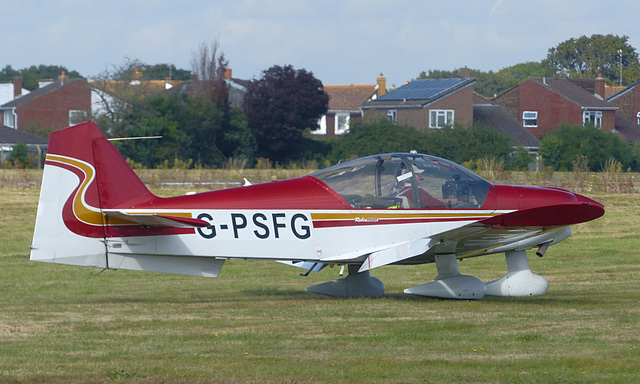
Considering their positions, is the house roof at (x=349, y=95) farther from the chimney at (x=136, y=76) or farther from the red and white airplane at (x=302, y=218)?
the red and white airplane at (x=302, y=218)

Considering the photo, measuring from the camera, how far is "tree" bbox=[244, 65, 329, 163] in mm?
57688

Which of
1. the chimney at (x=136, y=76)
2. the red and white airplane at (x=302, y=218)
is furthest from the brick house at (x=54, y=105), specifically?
the red and white airplane at (x=302, y=218)

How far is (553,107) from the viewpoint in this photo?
223ft

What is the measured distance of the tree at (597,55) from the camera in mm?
108438

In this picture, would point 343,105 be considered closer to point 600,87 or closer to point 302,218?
point 600,87

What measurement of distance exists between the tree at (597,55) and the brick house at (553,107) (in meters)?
40.0

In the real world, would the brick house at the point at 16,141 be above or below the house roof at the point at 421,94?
below

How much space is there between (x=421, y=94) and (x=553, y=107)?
1155 cm

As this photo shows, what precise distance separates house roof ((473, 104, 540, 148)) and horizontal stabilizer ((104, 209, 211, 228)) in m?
52.4

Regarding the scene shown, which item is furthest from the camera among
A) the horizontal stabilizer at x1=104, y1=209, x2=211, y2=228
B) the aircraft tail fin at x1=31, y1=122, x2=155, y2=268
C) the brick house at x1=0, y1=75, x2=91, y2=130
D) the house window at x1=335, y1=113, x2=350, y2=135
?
the house window at x1=335, y1=113, x2=350, y2=135

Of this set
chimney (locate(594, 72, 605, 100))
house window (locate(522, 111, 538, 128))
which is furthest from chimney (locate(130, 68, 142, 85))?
chimney (locate(594, 72, 605, 100))

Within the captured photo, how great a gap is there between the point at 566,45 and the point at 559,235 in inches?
4181

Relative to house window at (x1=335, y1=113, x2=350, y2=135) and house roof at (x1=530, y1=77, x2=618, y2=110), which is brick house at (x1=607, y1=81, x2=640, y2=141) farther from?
house window at (x1=335, y1=113, x2=350, y2=135)

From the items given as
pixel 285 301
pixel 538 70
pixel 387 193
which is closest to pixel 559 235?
pixel 387 193
